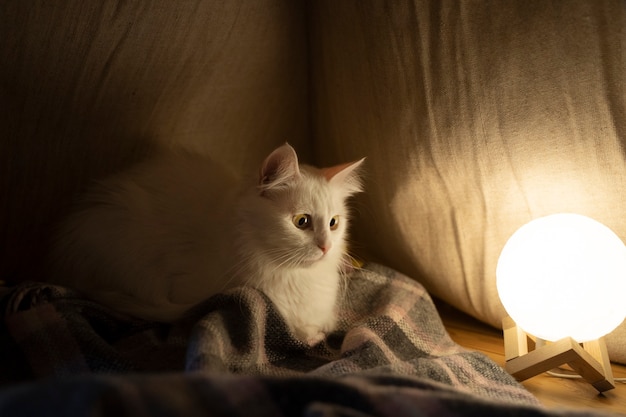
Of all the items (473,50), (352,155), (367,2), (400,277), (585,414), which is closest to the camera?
(585,414)

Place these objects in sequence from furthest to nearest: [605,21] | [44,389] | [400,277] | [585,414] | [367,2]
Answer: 1. [400,277]
2. [367,2]
3. [605,21]
4. [585,414]
5. [44,389]

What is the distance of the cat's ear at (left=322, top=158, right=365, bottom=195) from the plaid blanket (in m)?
0.30

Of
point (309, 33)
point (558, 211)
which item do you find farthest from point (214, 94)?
point (558, 211)

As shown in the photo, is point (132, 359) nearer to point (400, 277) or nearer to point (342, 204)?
point (342, 204)

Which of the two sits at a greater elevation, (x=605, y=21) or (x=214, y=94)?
(x=605, y=21)

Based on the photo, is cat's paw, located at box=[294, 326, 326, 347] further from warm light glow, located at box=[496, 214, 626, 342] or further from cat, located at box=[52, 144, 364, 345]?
warm light glow, located at box=[496, 214, 626, 342]

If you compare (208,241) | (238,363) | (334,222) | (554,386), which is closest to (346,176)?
(334,222)

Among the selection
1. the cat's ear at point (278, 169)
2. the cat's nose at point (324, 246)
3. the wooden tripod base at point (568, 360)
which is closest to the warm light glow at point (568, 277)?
the wooden tripod base at point (568, 360)

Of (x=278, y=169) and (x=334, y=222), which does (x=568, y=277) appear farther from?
(x=278, y=169)

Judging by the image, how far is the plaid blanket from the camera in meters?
0.62

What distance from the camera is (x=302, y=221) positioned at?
1.19 metres

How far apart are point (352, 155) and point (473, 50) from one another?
20.6 inches

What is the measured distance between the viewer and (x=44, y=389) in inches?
23.5

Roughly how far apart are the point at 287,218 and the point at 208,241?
0.74ft
